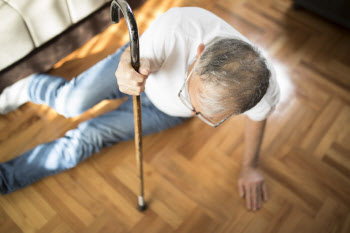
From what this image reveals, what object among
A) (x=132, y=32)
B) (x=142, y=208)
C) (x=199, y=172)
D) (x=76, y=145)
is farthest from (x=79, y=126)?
(x=132, y=32)

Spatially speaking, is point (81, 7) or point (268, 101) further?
point (81, 7)

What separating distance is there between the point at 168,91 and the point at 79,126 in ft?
1.30

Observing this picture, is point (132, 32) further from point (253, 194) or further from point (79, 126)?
point (253, 194)

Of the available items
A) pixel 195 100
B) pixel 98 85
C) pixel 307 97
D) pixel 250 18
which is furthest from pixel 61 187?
pixel 250 18

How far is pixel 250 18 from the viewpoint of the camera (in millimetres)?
1658

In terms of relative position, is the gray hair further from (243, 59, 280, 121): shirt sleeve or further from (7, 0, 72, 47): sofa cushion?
(7, 0, 72, 47): sofa cushion

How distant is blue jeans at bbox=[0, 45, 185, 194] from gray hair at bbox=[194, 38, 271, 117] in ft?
1.57

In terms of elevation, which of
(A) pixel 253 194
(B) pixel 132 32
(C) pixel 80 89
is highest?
(B) pixel 132 32

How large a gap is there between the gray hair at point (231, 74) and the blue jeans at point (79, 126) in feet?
1.57

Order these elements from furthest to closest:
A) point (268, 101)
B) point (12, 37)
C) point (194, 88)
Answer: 1. point (12, 37)
2. point (268, 101)
3. point (194, 88)

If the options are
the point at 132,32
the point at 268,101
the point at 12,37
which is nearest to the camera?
the point at 132,32

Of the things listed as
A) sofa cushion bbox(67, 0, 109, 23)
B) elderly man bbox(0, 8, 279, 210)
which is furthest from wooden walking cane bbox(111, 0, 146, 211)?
sofa cushion bbox(67, 0, 109, 23)

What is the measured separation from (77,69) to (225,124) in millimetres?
678

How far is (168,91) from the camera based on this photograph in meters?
0.98
